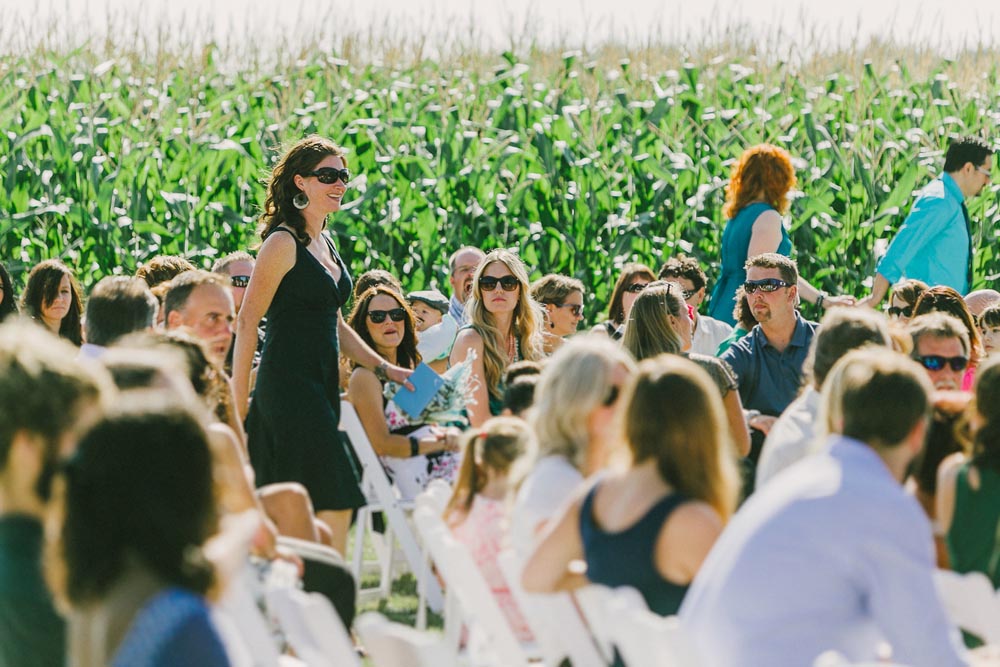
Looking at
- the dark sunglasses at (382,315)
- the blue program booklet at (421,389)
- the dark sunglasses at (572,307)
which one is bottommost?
the dark sunglasses at (572,307)

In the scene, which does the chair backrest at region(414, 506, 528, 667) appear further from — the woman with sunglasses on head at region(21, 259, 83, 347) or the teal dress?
the teal dress

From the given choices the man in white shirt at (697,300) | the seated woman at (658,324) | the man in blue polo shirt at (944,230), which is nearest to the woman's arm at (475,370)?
the seated woman at (658,324)

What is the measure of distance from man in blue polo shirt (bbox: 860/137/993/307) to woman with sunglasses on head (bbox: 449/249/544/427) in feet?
8.98

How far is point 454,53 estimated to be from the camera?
55.5ft

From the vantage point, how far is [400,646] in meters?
3.29

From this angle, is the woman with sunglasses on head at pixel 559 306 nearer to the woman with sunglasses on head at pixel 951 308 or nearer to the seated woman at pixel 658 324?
the seated woman at pixel 658 324

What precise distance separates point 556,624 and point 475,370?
12.3 feet

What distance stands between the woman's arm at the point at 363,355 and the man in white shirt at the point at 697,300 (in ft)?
8.39

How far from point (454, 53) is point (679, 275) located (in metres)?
7.94

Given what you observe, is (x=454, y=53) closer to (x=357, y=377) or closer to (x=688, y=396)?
(x=357, y=377)

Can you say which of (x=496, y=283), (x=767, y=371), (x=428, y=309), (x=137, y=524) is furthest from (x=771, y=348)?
(x=137, y=524)

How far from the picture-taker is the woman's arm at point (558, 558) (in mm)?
3809

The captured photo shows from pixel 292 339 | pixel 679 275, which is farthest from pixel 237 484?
pixel 679 275

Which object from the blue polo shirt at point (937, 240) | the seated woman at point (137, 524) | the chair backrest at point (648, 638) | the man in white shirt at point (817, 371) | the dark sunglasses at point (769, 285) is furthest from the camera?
the blue polo shirt at point (937, 240)
